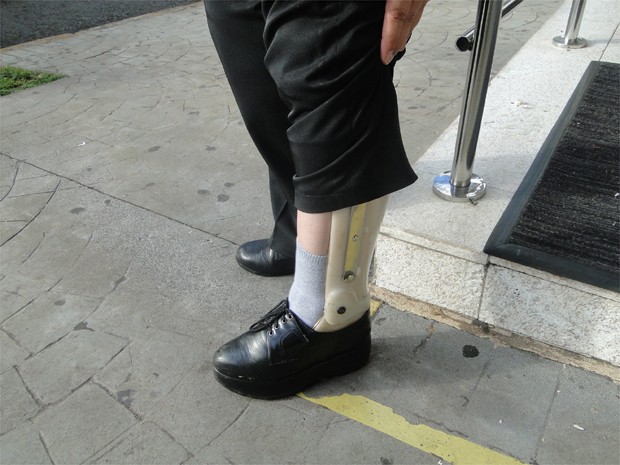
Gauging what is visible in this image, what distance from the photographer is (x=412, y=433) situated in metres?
1.41

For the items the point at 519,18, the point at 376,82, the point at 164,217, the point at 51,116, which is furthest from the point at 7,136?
the point at 519,18

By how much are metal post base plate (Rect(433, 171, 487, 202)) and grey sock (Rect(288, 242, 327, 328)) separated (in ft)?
2.31

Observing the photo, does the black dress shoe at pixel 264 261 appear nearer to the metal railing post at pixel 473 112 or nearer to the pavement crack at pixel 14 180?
the metal railing post at pixel 473 112

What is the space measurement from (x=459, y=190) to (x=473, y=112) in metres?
0.28

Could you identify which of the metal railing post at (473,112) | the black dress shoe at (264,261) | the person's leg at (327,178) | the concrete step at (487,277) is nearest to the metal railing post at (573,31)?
the concrete step at (487,277)

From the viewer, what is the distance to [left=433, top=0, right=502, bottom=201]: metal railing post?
153 cm

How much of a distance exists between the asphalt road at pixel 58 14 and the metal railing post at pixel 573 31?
4722 millimetres

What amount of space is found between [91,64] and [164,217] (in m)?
2.67

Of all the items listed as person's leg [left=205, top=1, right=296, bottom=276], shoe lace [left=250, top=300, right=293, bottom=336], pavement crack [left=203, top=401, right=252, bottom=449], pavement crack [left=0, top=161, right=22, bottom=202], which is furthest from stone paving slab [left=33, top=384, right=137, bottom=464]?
pavement crack [left=0, top=161, right=22, bottom=202]

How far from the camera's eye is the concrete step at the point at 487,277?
5.07 ft

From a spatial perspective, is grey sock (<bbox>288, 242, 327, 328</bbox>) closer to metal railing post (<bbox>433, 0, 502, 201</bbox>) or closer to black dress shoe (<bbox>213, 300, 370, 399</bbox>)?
black dress shoe (<bbox>213, 300, 370, 399</bbox>)

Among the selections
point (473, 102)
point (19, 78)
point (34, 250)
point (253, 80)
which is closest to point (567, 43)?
point (473, 102)

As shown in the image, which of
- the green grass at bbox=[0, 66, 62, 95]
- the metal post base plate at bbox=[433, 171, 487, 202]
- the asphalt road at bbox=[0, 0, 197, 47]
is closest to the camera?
the metal post base plate at bbox=[433, 171, 487, 202]

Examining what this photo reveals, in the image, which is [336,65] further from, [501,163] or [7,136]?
[7,136]
